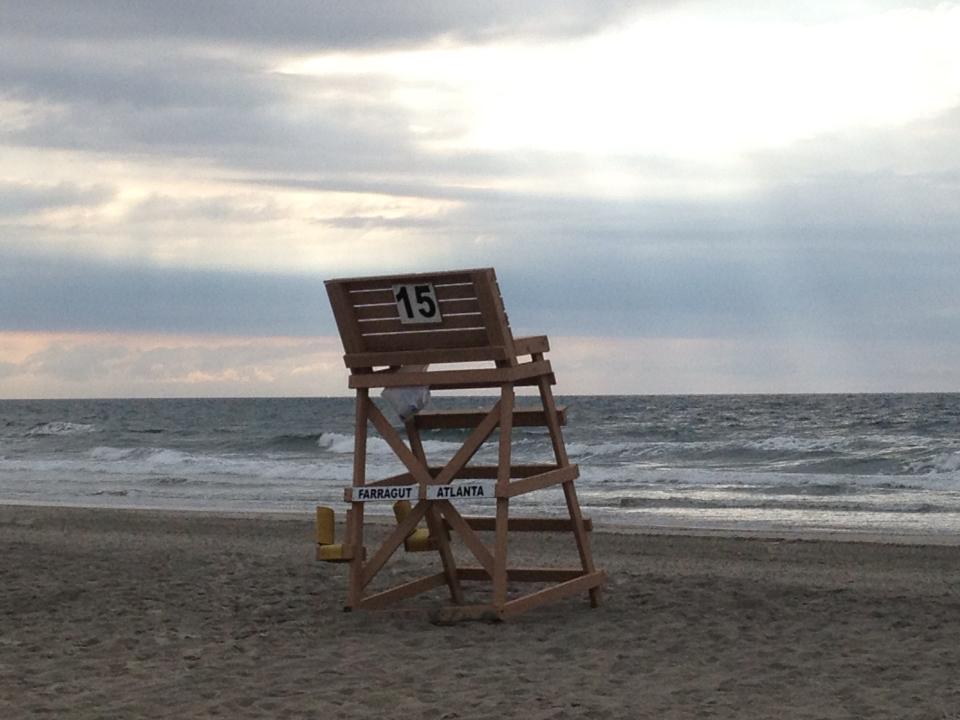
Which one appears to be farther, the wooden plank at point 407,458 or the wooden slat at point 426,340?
the wooden plank at point 407,458

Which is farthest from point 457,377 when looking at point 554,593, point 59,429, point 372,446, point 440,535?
point 59,429

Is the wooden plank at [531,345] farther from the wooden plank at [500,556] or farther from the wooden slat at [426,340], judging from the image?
the wooden plank at [500,556]

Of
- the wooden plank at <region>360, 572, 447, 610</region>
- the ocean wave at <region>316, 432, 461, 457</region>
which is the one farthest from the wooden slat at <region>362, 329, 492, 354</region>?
the ocean wave at <region>316, 432, 461, 457</region>

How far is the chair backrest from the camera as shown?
6727 mm

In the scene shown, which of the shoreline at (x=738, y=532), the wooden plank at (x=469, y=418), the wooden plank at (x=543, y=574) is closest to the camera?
the wooden plank at (x=469, y=418)

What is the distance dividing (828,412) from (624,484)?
40632 mm

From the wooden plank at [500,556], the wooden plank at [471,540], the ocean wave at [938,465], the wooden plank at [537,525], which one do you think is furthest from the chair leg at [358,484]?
the ocean wave at [938,465]

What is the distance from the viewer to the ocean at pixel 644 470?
1745 centimetres

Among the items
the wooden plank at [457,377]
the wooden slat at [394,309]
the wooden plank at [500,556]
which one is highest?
the wooden slat at [394,309]

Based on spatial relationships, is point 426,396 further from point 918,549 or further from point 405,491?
point 918,549

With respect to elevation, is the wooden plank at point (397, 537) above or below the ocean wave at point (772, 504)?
above

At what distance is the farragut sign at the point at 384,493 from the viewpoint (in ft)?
23.0

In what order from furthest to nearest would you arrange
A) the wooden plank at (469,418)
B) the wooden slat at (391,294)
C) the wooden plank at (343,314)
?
the wooden plank at (469,418) < the wooden plank at (343,314) < the wooden slat at (391,294)

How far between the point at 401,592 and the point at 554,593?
1.00m
